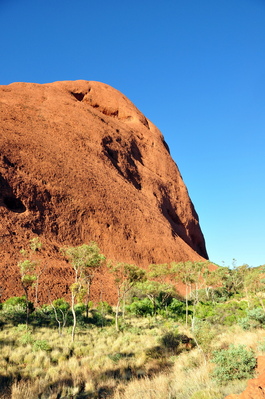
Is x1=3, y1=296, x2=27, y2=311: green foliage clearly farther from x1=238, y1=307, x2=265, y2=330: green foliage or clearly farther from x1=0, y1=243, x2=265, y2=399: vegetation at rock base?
x1=238, y1=307, x2=265, y2=330: green foliage

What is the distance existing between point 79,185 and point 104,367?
2510 centimetres

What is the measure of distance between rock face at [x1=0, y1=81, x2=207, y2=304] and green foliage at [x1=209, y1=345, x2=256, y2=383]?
17.6 meters

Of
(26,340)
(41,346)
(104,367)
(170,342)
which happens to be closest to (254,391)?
→ (104,367)

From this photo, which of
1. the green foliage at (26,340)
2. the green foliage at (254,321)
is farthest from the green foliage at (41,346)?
the green foliage at (254,321)

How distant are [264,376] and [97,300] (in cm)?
2055

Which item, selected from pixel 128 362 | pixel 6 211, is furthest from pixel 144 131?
pixel 128 362

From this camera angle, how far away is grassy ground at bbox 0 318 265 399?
18.6 feet

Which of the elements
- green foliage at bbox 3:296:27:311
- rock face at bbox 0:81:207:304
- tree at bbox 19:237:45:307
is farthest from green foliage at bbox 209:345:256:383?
rock face at bbox 0:81:207:304

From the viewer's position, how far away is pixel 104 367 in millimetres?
8320

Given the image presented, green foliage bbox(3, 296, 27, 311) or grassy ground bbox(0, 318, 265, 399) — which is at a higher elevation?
green foliage bbox(3, 296, 27, 311)

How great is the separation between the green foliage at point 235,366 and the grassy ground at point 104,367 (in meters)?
0.24

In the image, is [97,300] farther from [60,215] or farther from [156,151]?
[156,151]

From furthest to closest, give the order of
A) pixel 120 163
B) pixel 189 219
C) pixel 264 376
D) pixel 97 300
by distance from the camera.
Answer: pixel 189 219, pixel 120 163, pixel 97 300, pixel 264 376

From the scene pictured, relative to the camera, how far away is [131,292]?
25.4 m
